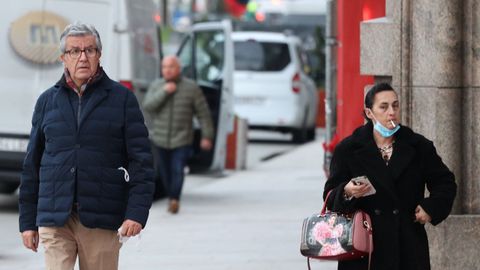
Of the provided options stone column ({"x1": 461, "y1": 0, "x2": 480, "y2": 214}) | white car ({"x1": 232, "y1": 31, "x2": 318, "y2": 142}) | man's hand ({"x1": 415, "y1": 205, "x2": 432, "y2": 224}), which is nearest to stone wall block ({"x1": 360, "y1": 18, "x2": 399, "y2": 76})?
stone column ({"x1": 461, "y1": 0, "x2": 480, "y2": 214})

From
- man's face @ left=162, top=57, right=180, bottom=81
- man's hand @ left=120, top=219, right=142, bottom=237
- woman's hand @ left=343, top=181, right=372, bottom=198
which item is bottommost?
man's hand @ left=120, top=219, right=142, bottom=237

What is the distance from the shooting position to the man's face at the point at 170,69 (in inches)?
593

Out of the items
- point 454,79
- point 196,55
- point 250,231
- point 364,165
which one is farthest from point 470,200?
point 196,55

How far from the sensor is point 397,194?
6.75 meters

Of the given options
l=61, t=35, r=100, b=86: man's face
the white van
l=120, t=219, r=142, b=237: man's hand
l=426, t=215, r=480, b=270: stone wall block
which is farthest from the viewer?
the white van

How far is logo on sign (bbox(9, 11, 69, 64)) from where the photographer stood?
1445cm

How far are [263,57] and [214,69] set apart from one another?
9.99 m

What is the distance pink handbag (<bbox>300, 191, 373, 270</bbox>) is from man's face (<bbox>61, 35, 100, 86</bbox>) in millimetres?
1198

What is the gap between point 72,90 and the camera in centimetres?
668

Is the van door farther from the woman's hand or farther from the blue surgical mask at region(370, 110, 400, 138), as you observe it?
the woman's hand

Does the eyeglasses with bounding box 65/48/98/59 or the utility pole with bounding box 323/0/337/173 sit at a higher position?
the eyeglasses with bounding box 65/48/98/59

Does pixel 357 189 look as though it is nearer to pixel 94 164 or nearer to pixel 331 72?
pixel 94 164

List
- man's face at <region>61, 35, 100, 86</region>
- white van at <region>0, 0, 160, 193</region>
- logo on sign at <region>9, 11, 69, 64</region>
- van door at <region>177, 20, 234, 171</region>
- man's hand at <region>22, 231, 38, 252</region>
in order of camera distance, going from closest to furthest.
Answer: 1. man's face at <region>61, 35, 100, 86</region>
2. man's hand at <region>22, 231, 38, 252</region>
3. white van at <region>0, 0, 160, 193</region>
4. logo on sign at <region>9, 11, 69, 64</region>
5. van door at <region>177, 20, 234, 171</region>

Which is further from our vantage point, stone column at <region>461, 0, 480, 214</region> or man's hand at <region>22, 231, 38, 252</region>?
stone column at <region>461, 0, 480, 214</region>
